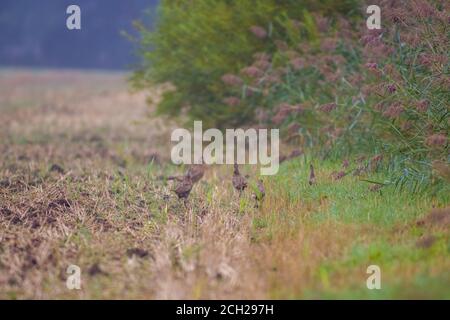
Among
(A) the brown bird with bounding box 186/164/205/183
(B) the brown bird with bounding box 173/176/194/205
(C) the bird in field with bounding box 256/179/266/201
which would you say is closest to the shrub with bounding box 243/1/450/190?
(C) the bird in field with bounding box 256/179/266/201

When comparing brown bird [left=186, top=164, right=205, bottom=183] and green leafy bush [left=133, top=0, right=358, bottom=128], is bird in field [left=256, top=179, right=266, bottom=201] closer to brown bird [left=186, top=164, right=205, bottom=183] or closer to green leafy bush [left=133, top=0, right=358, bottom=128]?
brown bird [left=186, top=164, right=205, bottom=183]

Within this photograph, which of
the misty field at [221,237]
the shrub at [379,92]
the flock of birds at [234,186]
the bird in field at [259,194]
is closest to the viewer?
the misty field at [221,237]

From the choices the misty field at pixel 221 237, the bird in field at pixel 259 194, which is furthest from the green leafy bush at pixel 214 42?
the misty field at pixel 221 237

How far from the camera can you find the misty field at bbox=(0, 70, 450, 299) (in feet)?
17.3

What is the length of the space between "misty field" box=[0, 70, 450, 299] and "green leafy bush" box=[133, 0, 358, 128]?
10.4 feet

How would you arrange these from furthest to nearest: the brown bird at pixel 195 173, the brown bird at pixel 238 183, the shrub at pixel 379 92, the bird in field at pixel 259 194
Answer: the brown bird at pixel 195 173 < the brown bird at pixel 238 183 < the bird in field at pixel 259 194 < the shrub at pixel 379 92

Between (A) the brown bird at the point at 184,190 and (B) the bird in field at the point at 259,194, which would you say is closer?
(B) the bird in field at the point at 259,194

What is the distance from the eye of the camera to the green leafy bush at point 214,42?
11320 mm

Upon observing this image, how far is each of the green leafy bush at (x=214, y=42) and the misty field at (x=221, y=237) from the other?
124 inches

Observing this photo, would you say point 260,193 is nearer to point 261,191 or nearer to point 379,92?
point 261,191

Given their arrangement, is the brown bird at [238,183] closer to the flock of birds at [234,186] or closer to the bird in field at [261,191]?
the flock of birds at [234,186]

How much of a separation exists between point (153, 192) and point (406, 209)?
276 centimetres

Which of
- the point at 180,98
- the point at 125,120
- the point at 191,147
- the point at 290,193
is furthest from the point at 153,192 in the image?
the point at 125,120
